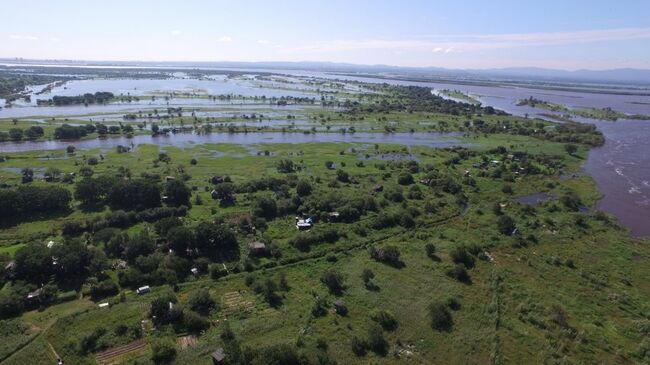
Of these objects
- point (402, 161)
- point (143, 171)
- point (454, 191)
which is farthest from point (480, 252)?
point (143, 171)

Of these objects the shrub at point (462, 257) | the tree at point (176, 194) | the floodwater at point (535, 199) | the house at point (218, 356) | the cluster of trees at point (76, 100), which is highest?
the cluster of trees at point (76, 100)

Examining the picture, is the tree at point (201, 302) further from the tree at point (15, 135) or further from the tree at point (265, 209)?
the tree at point (15, 135)

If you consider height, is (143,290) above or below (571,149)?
below

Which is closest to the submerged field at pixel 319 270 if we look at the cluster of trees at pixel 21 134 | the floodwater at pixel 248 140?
the floodwater at pixel 248 140

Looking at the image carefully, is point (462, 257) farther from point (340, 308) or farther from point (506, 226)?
point (340, 308)

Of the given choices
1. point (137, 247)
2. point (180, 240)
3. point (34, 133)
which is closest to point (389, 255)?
point (180, 240)

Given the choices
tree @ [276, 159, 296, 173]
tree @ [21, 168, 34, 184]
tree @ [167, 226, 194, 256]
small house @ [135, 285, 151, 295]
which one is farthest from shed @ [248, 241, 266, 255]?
tree @ [21, 168, 34, 184]


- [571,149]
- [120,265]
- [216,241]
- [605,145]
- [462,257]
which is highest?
[571,149]
